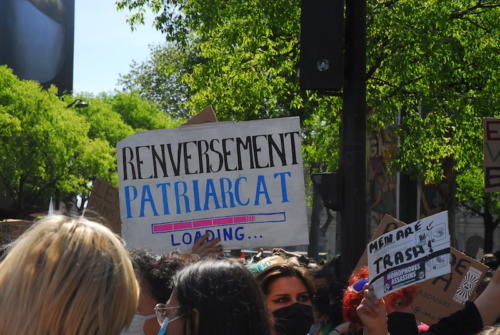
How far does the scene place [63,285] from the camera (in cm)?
206

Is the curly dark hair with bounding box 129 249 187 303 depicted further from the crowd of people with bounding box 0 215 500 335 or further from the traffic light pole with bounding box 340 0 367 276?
the traffic light pole with bounding box 340 0 367 276

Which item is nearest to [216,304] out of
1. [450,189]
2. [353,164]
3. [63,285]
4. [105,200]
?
[63,285]

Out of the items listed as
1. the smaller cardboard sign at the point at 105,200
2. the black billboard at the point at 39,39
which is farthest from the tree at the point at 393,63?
the black billboard at the point at 39,39

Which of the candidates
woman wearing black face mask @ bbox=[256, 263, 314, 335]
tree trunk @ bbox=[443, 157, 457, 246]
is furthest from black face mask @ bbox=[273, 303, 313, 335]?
tree trunk @ bbox=[443, 157, 457, 246]

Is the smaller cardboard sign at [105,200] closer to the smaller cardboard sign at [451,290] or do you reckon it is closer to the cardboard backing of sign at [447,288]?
the cardboard backing of sign at [447,288]

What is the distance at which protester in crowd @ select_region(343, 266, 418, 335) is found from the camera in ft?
12.4

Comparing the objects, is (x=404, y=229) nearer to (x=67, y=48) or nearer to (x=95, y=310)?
(x=95, y=310)

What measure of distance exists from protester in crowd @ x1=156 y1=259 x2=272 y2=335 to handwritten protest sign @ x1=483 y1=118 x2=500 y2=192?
398cm

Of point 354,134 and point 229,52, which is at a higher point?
point 229,52

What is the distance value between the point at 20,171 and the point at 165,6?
25.0 meters

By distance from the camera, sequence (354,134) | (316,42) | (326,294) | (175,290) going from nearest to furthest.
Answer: (175,290) → (326,294) → (316,42) → (354,134)

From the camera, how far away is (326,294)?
521cm

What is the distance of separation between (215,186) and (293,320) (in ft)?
4.16

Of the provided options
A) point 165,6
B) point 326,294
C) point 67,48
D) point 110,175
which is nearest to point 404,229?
point 326,294
